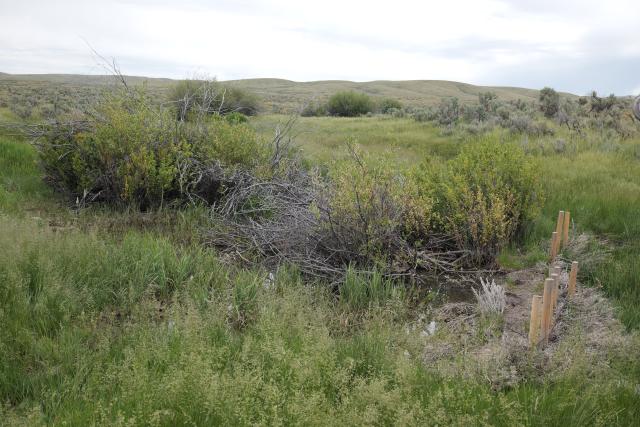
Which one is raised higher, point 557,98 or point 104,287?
point 557,98

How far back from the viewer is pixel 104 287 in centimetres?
479

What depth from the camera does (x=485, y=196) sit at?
263 inches

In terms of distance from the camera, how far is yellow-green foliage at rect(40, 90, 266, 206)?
25.7ft

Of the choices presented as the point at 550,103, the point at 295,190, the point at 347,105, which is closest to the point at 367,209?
the point at 295,190

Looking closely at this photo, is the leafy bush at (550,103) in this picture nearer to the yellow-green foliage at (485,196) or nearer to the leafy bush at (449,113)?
the leafy bush at (449,113)

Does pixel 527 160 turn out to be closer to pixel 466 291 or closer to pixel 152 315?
pixel 466 291

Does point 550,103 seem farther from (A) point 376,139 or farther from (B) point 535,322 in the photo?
(B) point 535,322

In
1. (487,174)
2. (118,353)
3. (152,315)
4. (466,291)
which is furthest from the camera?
(487,174)

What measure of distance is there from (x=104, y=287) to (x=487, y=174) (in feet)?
14.9

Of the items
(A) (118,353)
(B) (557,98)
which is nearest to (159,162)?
(A) (118,353)

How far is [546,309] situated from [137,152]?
6.09m

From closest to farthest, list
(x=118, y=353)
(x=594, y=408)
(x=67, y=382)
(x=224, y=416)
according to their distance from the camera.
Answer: (x=224, y=416) < (x=594, y=408) < (x=67, y=382) < (x=118, y=353)

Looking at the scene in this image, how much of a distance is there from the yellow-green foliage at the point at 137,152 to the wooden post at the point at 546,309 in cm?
529

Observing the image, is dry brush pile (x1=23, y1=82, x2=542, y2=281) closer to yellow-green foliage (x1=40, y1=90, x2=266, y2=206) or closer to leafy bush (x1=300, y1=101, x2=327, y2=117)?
yellow-green foliage (x1=40, y1=90, x2=266, y2=206)
